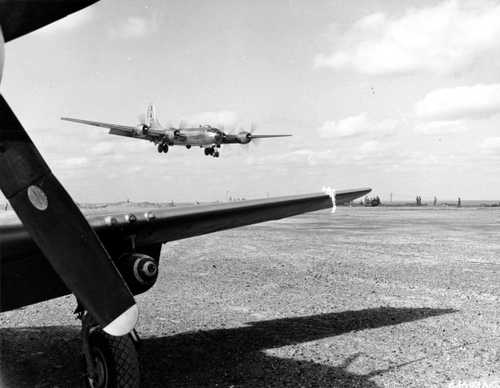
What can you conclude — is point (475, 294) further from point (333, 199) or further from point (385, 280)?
point (333, 199)

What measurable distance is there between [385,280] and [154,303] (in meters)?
6.13

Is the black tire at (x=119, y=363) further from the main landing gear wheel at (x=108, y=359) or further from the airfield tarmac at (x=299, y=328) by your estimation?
the airfield tarmac at (x=299, y=328)

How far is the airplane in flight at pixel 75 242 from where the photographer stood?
135 inches

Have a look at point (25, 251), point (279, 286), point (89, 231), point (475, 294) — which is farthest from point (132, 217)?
point (475, 294)

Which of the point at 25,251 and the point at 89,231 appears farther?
the point at 25,251

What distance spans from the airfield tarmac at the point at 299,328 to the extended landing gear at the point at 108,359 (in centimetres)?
90

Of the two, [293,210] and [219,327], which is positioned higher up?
[293,210]

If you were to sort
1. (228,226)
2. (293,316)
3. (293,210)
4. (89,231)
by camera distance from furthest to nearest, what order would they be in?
1. (293,316)
2. (293,210)
3. (228,226)
4. (89,231)

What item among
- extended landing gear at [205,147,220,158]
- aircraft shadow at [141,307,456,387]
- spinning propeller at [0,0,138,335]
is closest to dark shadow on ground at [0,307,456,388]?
aircraft shadow at [141,307,456,387]

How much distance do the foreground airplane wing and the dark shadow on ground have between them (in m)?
1.49

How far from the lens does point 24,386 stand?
5625 millimetres

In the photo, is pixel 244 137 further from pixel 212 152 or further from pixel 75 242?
pixel 75 242

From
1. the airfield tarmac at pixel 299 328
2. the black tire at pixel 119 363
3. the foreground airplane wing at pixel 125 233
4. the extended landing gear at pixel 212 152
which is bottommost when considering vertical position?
the airfield tarmac at pixel 299 328

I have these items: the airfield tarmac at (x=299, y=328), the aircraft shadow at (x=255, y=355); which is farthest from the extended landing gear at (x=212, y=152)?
the aircraft shadow at (x=255, y=355)
